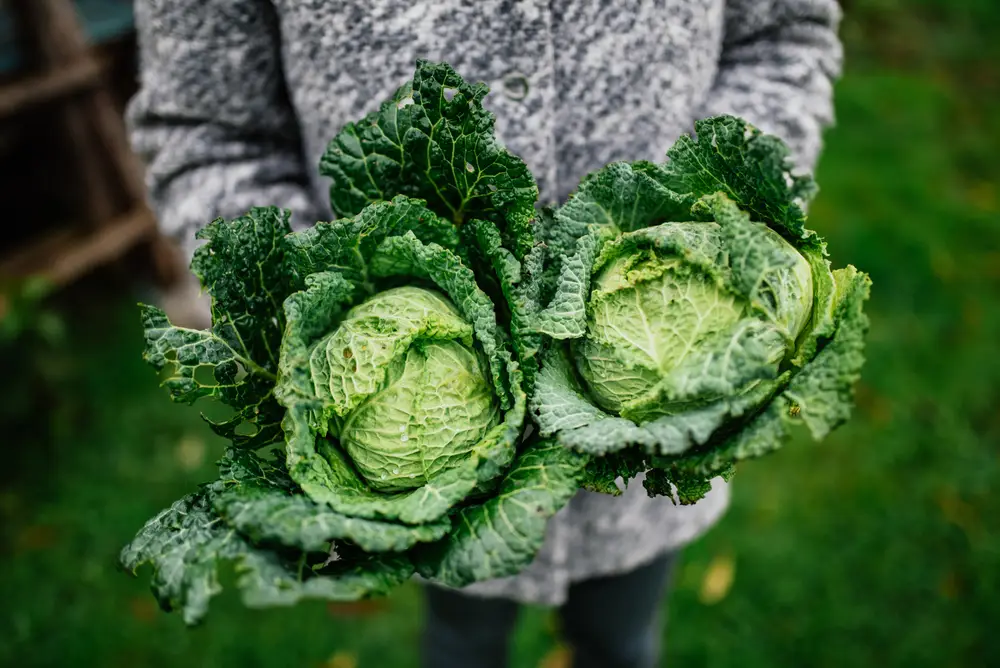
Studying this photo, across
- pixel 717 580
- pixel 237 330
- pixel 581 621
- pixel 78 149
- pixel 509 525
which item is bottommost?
pixel 717 580

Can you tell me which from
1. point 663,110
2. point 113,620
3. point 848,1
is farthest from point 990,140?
point 113,620

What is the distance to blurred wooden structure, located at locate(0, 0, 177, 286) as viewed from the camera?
11.8 feet

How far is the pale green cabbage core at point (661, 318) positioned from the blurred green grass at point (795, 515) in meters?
2.00

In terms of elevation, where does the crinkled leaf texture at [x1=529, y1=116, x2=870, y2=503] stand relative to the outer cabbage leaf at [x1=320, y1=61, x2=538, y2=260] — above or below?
below

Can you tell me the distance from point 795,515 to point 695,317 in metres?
2.34

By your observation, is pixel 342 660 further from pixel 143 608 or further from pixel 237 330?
pixel 237 330

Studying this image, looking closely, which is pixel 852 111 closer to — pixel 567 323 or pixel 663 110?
pixel 663 110

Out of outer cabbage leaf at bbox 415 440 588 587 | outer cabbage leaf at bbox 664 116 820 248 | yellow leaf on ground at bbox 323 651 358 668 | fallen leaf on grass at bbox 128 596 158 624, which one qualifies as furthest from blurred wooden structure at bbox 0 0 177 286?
outer cabbage leaf at bbox 664 116 820 248

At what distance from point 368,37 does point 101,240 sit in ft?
9.80

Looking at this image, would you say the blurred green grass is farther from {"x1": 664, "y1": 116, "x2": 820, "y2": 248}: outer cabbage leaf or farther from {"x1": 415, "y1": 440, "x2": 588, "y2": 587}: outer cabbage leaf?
{"x1": 664, "y1": 116, "x2": 820, "y2": 248}: outer cabbage leaf

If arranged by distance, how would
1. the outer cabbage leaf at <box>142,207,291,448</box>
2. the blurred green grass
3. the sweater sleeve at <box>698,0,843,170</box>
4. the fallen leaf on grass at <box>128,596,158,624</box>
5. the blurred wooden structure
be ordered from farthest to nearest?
the blurred wooden structure < the fallen leaf on grass at <box>128,596,158,624</box> < the blurred green grass < the sweater sleeve at <box>698,0,843,170</box> < the outer cabbage leaf at <box>142,207,291,448</box>

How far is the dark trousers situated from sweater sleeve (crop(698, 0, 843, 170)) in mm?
1196

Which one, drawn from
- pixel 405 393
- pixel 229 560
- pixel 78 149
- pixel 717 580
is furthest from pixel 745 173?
pixel 78 149

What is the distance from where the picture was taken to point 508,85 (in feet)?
5.13
